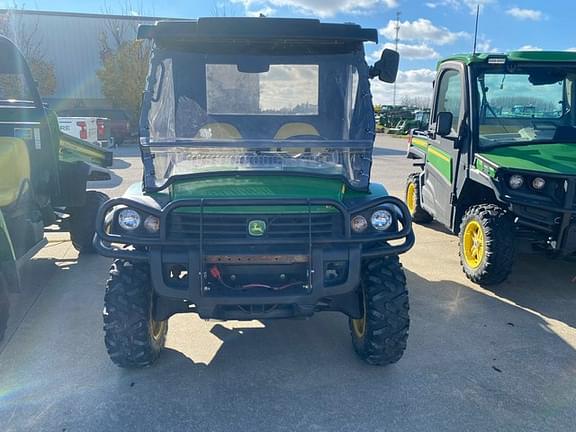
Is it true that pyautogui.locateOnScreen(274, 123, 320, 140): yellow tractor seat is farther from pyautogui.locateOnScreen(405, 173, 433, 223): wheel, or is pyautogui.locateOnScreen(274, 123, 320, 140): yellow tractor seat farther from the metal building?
the metal building

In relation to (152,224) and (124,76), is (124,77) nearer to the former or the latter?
(124,76)

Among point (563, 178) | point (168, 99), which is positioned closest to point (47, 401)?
point (168, 99)

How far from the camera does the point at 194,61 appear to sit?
337 cm

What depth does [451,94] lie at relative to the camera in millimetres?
5332

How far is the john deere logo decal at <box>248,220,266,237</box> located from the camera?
2.69 m

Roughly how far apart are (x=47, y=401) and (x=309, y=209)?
6.39 feet

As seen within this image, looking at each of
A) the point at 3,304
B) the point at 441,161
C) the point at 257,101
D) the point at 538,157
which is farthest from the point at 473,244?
the point at 3,304

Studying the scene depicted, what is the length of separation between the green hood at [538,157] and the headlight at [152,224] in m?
3.04

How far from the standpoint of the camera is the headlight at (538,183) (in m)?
4.03

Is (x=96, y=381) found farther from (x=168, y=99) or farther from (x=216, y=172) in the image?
(x=168, y=99)

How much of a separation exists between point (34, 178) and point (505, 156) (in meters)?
4.57

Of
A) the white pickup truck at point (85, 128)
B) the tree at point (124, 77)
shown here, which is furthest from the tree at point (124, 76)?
the white pickup truck at point (85, 128)

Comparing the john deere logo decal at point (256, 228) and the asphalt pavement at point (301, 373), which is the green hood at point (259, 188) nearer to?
the john deere logo decal at point (256, 228)

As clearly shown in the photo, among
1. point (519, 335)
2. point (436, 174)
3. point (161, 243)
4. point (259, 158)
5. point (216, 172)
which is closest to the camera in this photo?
point (161, 243)
